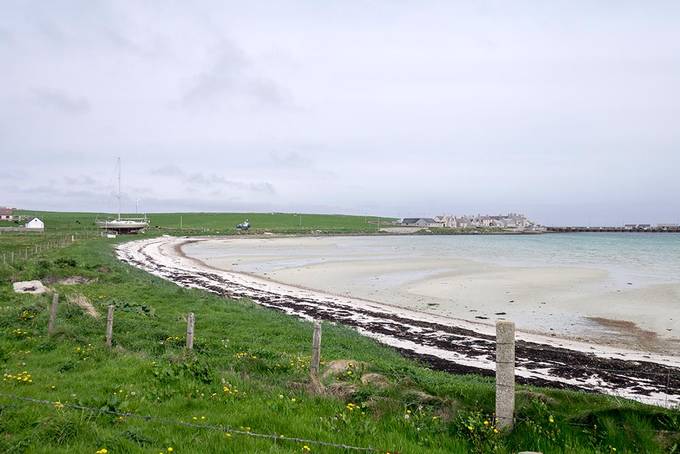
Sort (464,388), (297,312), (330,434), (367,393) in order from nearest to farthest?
(330,434)
(367,393)
(464,388)
(297,312)

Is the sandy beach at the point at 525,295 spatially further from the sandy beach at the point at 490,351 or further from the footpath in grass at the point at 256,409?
the footpath in grass at the point at 256,409

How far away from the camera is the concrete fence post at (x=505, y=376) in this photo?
21.4ft

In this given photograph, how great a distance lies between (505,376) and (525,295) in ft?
86.9

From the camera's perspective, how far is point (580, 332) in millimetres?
20984

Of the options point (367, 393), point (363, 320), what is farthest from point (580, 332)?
point (367, 393)

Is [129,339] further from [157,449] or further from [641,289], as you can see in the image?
[641,289]

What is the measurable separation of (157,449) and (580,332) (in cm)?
2031

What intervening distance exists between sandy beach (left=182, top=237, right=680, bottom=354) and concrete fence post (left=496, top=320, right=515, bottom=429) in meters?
15.4

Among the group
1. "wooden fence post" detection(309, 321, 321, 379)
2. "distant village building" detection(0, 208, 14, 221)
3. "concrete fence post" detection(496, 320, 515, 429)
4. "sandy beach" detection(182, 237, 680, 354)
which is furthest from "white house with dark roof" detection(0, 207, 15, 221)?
"concrete fence post" detection(496, 320, 515, 429)

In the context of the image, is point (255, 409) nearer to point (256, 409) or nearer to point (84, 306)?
point (256, 409)

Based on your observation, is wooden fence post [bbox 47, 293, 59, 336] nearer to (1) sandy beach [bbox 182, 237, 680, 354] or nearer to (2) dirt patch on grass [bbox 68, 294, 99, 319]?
(2) dirt patch on grass [bbox 68, 294, 99, 319]

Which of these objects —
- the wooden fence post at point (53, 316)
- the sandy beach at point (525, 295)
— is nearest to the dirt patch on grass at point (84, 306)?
the wooden fence post at point (53, 316)

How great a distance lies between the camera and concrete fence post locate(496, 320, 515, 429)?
257 inches

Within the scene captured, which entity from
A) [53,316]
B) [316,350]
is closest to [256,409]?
[316,350]
